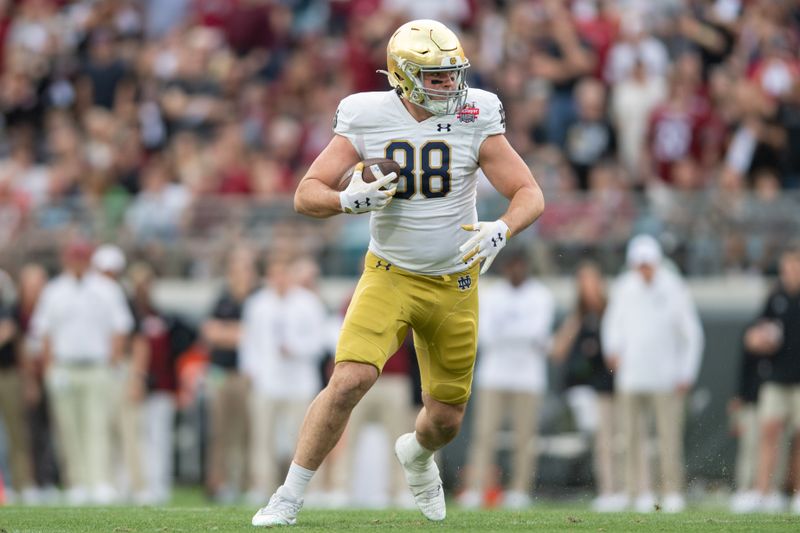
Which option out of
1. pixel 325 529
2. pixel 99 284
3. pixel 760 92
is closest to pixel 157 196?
pixel 99 284

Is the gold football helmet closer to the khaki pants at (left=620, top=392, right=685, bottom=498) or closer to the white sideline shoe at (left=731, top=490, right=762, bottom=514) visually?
the white sideline shoe at (left=731, top=490, right=762, bottom=514)

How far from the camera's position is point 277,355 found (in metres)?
13.5

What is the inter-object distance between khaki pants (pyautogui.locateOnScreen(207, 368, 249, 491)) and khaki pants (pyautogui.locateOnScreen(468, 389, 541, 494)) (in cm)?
215

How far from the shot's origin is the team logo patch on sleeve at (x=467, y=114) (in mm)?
7387

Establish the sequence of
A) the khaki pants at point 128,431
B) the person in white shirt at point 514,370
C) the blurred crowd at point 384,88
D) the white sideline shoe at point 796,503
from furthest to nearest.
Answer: the khaki pants at point 128,431 < the blurred crowd at point 384,88 < the person in white shirt at point 514,370 < the white sideline shoe at point 796,503

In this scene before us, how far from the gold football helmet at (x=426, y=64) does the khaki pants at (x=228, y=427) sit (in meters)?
6.98

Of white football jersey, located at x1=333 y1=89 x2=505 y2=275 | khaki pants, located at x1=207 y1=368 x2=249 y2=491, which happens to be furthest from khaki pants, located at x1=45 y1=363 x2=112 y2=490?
white football jersey, located at x1=333 y1=89 x2=505 y2=275

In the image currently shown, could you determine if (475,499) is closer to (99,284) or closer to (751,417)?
(751,417)

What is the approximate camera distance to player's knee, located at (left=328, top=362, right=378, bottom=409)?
7.15 metres

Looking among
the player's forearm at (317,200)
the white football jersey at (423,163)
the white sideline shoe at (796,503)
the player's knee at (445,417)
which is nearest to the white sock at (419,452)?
the player's knee at (445,417)

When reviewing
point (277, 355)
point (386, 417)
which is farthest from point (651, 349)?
point (277, 355)

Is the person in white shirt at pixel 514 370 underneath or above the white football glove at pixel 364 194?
underneath

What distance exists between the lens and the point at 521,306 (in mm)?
13039

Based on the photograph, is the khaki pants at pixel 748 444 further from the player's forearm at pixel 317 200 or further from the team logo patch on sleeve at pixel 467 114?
the player's forearm at pixel 317 200
